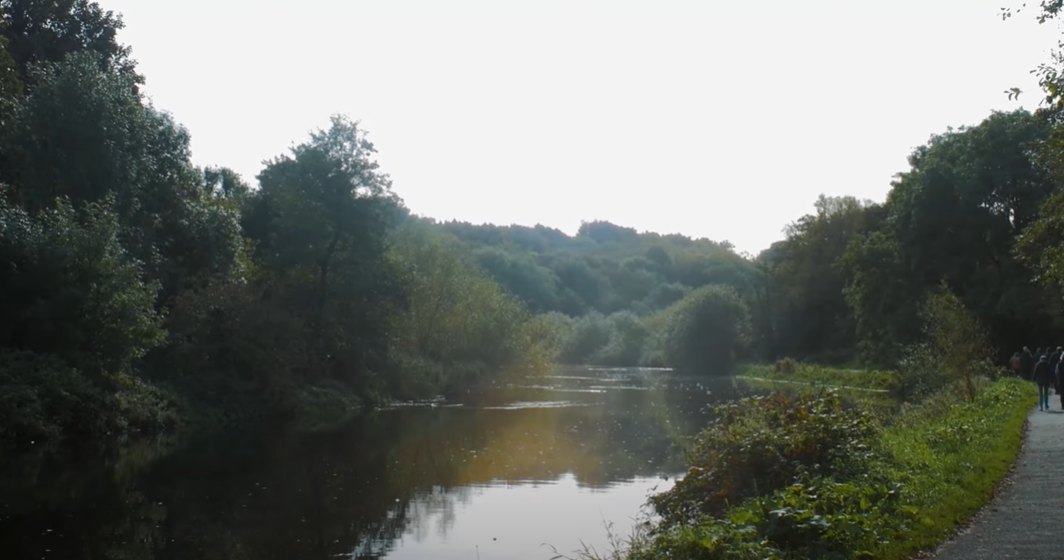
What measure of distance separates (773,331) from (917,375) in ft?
147

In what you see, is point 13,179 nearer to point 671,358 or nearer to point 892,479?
point 892,479

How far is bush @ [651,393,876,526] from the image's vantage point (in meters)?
14.7

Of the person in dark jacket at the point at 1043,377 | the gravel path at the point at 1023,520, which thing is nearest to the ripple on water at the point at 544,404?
the person in dark jacket at the point at 1043,377

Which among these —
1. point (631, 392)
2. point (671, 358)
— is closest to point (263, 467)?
point (631, 392)

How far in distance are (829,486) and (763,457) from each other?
3290mm

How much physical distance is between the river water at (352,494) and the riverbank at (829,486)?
2.34 meters

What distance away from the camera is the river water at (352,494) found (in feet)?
49.9

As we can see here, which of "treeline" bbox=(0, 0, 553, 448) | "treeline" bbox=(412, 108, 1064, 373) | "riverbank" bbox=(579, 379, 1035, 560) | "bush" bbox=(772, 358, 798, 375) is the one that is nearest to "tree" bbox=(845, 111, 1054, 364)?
"treeline" bbox=(412, 108, 1064, 373)

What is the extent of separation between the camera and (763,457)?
49.4ft

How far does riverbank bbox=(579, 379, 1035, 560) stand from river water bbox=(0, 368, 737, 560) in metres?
2.34

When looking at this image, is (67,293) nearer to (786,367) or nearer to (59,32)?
(59,32)

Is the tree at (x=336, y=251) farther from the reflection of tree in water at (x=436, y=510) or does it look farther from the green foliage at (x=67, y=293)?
the reflection of tree in water at (x=436, y=510)

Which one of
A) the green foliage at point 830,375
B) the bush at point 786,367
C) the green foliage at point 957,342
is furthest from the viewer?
the bush at point 786,367

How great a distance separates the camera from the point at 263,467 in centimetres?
2453
